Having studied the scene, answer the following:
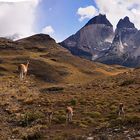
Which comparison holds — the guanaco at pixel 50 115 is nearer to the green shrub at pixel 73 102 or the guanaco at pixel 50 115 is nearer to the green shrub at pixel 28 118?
the green shrub at pixel 28 118

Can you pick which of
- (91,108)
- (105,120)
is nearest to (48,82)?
(91,108)

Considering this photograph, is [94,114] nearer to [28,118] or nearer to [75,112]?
[75,112]

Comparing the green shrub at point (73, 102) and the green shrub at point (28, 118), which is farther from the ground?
the green shrub at point (73, 102)

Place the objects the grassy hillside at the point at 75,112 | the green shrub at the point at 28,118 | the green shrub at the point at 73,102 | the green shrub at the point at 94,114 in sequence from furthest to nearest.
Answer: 1. the green shrub at the point at 73,102
2. the green shrub at the point at 94,114
3. the green shrub at the point at 28,118
4. the grassy hillside at the point at 75,112

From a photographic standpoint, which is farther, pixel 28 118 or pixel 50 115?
pixel 50 115

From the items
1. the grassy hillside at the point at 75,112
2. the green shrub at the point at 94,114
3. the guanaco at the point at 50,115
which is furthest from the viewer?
the green shrub at the point at 94,114

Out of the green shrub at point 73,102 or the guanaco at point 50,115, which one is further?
the green shrub at point 73,102

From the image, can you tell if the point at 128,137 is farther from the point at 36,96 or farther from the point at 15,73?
the point at 15,73

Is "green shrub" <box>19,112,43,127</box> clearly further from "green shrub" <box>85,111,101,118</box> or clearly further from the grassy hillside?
"green shrub" <box>85,111,101,118</box>

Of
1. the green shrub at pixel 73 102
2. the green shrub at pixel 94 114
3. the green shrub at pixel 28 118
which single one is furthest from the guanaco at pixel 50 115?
the green shrub at pixel 73 102

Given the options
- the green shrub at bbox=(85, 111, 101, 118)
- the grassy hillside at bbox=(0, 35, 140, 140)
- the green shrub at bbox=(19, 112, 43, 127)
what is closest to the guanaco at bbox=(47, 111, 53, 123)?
Answer: the grassy hillside at bbox=(0, 35, 140, 140)

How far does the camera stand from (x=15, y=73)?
9175cm

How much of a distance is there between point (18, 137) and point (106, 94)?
21.4 metres

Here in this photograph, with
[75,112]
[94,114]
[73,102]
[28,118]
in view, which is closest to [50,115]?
[28,118]
